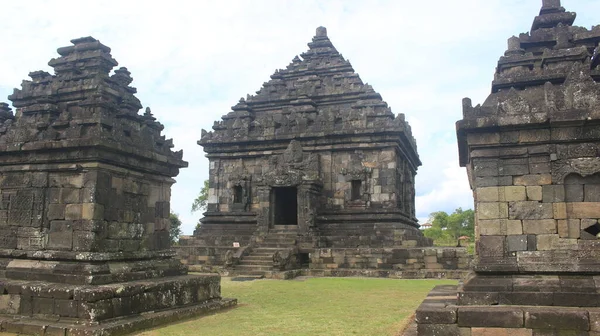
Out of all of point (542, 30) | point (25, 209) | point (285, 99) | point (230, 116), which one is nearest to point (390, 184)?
point (285, 99)

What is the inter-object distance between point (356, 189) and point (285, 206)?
11.7ft

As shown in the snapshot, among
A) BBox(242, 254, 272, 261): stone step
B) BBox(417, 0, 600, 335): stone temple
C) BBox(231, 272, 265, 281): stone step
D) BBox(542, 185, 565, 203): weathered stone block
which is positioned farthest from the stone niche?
BBox(242, 254, 272, 261): stone step

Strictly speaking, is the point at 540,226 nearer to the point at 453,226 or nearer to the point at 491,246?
the point at 491,246

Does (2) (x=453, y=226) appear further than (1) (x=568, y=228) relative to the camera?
Yes

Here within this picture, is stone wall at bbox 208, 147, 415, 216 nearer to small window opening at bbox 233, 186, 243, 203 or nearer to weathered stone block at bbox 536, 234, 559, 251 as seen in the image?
small window opening at bbox 233, 186, 243, 203

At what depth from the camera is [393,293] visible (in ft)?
41.5

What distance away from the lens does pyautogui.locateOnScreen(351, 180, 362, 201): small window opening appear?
21406 millimetres

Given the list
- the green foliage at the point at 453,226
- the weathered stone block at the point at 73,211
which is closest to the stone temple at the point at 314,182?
the weathered stone block at the point at 73,211

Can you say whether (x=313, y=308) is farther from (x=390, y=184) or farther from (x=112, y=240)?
(x=390, y=184)

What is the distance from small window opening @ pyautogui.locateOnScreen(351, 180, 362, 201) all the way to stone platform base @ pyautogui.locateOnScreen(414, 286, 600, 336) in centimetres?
1494

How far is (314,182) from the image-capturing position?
20.8 m

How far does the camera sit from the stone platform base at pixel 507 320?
5887 millimetres

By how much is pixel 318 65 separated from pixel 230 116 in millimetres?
4886

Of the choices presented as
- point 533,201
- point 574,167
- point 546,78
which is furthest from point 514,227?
point 546,78
